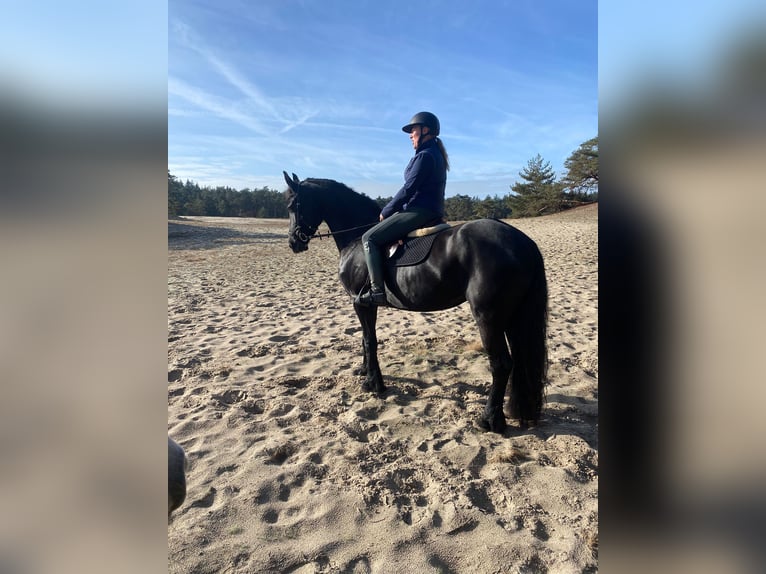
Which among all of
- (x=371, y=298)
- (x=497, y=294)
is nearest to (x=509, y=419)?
(x=497, y=294)

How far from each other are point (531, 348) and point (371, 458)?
4.87ft

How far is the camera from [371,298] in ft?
12.9

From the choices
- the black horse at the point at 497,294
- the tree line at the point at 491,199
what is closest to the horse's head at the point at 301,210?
the black horse at the point at 497,294

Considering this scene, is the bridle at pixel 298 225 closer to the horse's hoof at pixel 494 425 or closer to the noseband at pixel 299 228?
the noseband at pixel 299 228

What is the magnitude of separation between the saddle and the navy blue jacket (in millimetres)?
223

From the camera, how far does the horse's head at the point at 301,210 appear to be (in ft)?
14.5

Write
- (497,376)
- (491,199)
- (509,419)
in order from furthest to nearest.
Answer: (491,199) < (509,419) < (497,376)

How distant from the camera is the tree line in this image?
27953 millimetres

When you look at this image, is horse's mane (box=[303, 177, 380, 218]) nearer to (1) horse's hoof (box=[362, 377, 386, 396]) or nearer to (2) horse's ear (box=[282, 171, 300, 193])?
(2) horse's ear (box=[282, 171, 300, 193])

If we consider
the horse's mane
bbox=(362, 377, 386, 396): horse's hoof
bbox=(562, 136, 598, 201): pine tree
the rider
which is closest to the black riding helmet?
the rider

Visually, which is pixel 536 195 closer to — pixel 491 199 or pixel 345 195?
pixel 491 199
